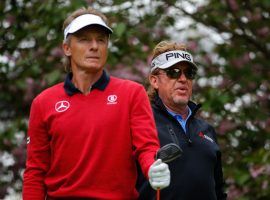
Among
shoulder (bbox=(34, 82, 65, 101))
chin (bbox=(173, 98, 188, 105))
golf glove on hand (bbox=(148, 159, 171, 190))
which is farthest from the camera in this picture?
chin (bbox=(173, 98, 188, 105))

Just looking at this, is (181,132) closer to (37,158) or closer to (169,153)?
(37,158)

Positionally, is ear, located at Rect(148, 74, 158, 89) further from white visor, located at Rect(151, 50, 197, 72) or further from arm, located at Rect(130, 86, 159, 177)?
arm, located at Rect(130, 86, 159, 177)

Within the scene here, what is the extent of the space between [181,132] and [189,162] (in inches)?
7.9

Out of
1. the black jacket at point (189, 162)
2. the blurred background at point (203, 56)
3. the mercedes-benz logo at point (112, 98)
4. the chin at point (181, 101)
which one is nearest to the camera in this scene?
the mercedes-benz logo at point (112, 98)

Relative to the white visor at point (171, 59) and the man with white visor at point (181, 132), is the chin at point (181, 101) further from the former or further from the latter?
the white visor at point (171, 59)

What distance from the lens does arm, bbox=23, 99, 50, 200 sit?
13.5ft

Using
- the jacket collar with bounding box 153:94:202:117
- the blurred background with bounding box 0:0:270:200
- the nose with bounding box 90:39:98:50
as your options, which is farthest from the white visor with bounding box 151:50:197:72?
the blurred background with bounding box 0:0:270:200

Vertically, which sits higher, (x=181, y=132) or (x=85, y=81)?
(x=85, y=81)

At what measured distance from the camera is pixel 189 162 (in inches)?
184

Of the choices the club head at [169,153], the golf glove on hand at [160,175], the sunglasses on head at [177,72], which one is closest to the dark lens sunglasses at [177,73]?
the sunglasses on head at [177,72]

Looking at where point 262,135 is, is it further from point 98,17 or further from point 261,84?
point 98,17

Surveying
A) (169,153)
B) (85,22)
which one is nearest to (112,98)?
(85,22)

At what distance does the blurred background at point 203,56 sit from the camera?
745cm

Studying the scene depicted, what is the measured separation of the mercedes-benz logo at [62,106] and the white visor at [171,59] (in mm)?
1041
